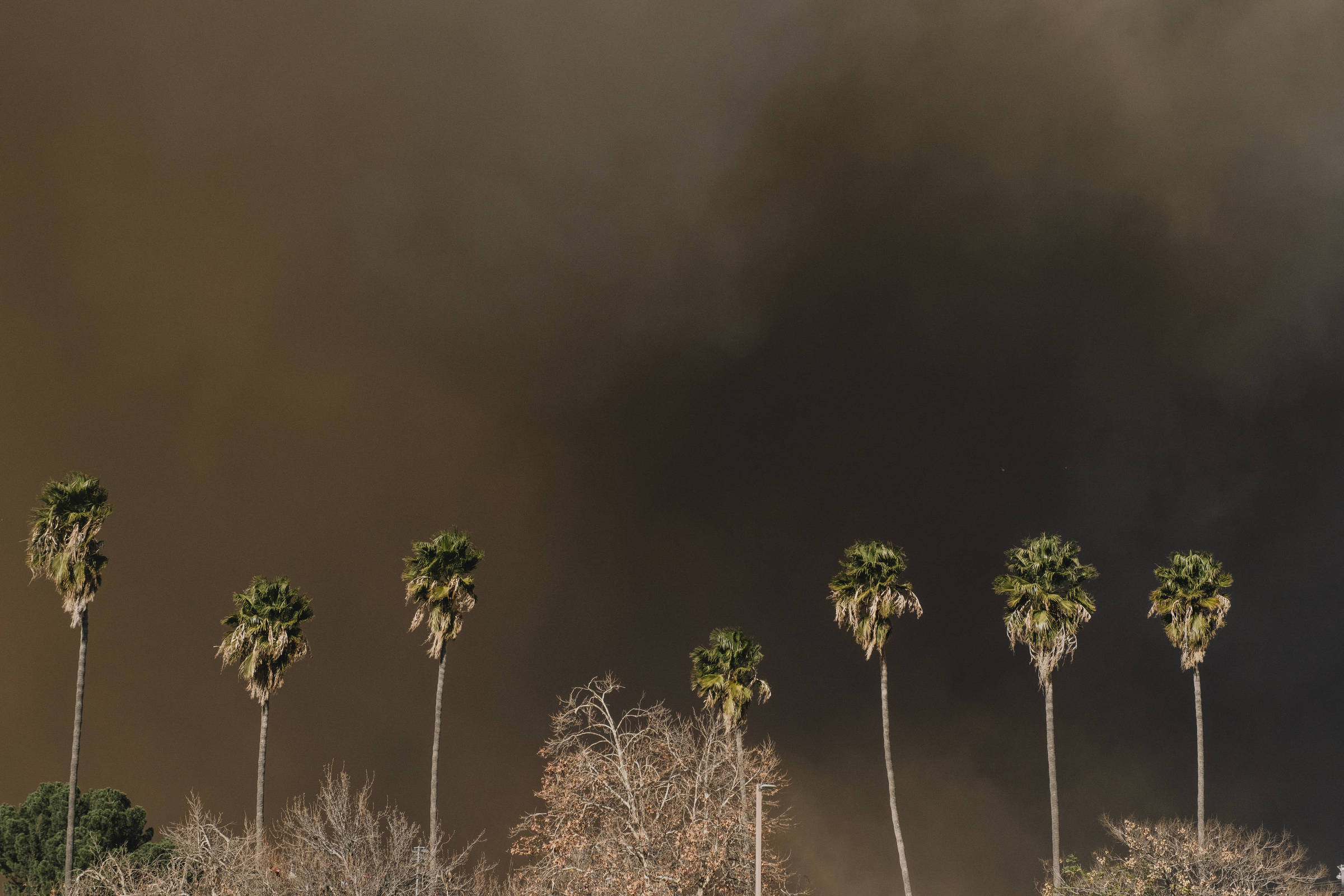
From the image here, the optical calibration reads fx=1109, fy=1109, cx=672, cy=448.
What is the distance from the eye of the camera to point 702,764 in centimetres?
3944

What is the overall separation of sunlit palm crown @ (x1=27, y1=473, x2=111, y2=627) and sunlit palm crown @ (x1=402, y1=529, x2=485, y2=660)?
1176 cm

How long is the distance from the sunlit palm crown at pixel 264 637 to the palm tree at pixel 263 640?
0.8 inches

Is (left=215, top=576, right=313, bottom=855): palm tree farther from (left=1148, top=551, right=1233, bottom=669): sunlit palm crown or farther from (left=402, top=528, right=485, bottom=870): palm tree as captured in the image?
(left=1148, top=551, right=1233, bottom=669): sunlit palm crown

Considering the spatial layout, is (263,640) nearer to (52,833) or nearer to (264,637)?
(264,637)

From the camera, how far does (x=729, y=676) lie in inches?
1852

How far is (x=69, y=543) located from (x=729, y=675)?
26.4 meters

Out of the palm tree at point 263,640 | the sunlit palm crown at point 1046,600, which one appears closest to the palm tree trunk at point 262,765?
the palm tree at point 263,640

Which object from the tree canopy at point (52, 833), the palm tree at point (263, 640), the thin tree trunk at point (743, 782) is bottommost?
the tree canopy at point (52, 833)

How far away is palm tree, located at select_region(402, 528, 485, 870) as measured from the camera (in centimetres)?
4484

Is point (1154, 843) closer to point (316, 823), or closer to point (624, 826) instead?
point (624, 826)

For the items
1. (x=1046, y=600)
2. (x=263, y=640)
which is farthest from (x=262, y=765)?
(x=1046, y=600)

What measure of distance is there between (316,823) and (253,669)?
1095cm

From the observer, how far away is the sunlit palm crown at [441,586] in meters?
44.9

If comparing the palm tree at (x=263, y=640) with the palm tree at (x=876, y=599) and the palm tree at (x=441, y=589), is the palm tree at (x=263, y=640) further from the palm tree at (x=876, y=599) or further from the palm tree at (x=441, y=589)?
the palm tree at (x=876, y=599)
